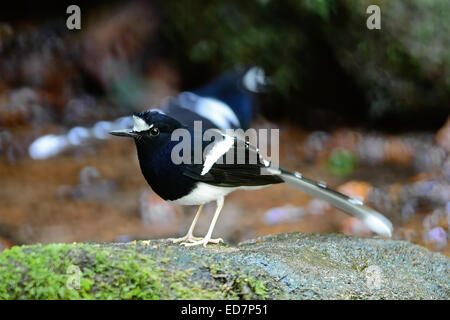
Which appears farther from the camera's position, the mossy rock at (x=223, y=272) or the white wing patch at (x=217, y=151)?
the white wing patch at (x=217, y=151)

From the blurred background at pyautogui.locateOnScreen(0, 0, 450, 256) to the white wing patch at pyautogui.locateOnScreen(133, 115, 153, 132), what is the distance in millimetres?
2816

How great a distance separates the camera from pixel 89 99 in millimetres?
9414

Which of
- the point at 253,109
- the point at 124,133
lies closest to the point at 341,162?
the point at 253,109

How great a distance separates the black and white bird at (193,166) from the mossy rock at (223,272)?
304 millimetres

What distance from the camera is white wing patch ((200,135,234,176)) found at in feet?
11.7

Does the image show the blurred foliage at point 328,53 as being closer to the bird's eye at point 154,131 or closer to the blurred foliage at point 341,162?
the blurred foliage at point 341,162

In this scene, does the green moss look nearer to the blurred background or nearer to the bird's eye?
the bird's eye

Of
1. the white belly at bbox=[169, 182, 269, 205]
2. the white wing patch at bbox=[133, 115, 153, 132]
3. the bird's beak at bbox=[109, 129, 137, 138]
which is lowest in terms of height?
the white belly at bbox=[169, 182, 269, 205]

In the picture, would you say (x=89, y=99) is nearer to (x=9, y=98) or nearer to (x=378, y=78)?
(x=9, y=98)

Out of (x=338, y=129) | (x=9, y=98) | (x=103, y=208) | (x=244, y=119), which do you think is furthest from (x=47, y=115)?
(x=338, y=129)

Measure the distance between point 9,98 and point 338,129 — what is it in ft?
15.4

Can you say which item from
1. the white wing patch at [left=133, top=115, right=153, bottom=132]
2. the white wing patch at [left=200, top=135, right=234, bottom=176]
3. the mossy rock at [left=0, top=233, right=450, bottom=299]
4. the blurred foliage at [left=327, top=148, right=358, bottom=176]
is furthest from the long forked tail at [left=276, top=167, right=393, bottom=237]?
the blurred foliage at [left=327, top=148, right=358, bottom=176]

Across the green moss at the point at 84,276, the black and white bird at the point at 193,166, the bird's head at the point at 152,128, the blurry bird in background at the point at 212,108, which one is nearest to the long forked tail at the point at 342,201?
the black and white bird at the point at 193,166

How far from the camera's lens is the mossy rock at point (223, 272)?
8.81 feet
